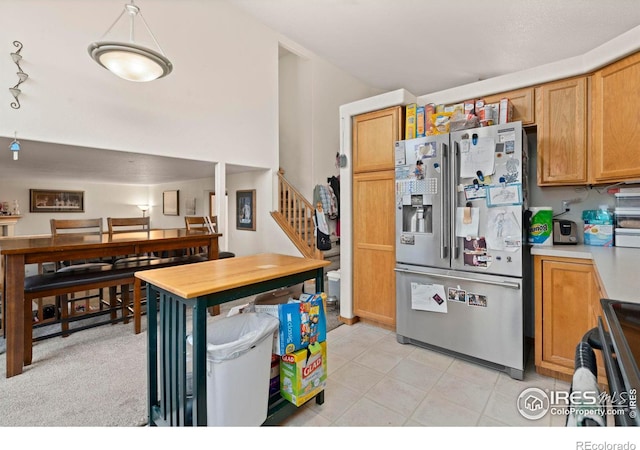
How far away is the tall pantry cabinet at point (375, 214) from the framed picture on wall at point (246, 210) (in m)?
2.95

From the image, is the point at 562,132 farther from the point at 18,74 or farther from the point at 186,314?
the point at 18,74

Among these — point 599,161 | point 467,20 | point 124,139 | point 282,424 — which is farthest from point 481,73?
point 282,424

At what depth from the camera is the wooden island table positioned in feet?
4.34

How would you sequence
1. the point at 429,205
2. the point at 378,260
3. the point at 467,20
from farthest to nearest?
the point at 467,20
the point at 378,260
the point at 429,205

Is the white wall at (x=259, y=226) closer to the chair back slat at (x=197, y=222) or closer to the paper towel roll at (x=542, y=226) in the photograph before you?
the chair back slat at (x=197, y=222)

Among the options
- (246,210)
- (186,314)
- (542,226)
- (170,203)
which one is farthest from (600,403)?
(170,203)

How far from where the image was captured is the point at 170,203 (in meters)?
7.86

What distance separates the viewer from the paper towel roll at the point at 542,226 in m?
2.27

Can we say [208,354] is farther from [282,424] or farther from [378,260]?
[378,260]

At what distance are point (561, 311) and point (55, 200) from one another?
9.39 meters

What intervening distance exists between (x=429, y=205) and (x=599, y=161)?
3.89 ft

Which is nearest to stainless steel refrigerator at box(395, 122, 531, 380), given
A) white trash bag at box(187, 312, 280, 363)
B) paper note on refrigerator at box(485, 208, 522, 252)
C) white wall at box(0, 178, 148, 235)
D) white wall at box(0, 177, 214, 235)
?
paper note on refrigerator at box(485, 208, 522, 252)

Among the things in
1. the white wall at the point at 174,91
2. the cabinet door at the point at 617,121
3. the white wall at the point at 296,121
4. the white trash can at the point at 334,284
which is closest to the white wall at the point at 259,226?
the white wall at the point at 174,91

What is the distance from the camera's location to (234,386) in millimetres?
1416
